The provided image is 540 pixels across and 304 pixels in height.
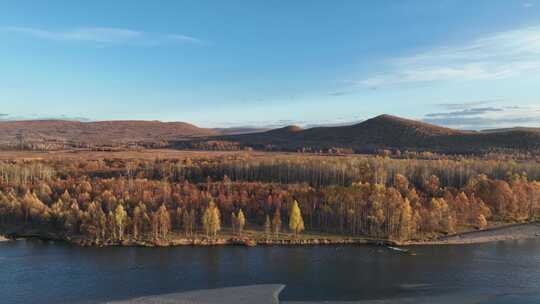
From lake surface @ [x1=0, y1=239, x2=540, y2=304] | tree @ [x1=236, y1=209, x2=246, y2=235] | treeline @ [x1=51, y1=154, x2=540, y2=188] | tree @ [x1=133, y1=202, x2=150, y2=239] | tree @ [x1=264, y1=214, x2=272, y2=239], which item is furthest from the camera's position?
treeline @ [x1=51, y1=154, x2=540, y2=188]

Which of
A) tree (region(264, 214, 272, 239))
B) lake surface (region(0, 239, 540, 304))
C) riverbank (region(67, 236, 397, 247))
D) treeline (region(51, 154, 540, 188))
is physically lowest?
lake surface (region(0, 239, 540, 304))

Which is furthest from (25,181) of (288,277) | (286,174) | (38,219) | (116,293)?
(288,277)

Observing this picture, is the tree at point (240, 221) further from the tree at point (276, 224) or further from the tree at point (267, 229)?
the tree at point (276, 224)

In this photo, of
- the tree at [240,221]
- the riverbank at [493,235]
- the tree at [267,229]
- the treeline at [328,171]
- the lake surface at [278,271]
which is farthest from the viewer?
the treeline at [328,171]

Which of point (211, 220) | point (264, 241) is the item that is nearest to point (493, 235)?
point (264, 241)

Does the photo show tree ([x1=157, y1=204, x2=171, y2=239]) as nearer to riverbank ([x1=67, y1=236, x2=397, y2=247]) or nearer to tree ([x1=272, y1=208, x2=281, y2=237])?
riverbank ([x1=67, y1=236, x2=397, y2=247])

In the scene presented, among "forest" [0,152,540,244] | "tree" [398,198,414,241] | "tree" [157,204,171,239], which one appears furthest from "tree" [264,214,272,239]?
"tree" [398,198,414,241]

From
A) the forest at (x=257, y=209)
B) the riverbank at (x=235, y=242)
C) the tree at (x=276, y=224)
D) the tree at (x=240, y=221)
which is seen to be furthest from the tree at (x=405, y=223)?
the tree at (x=240, y=221)
